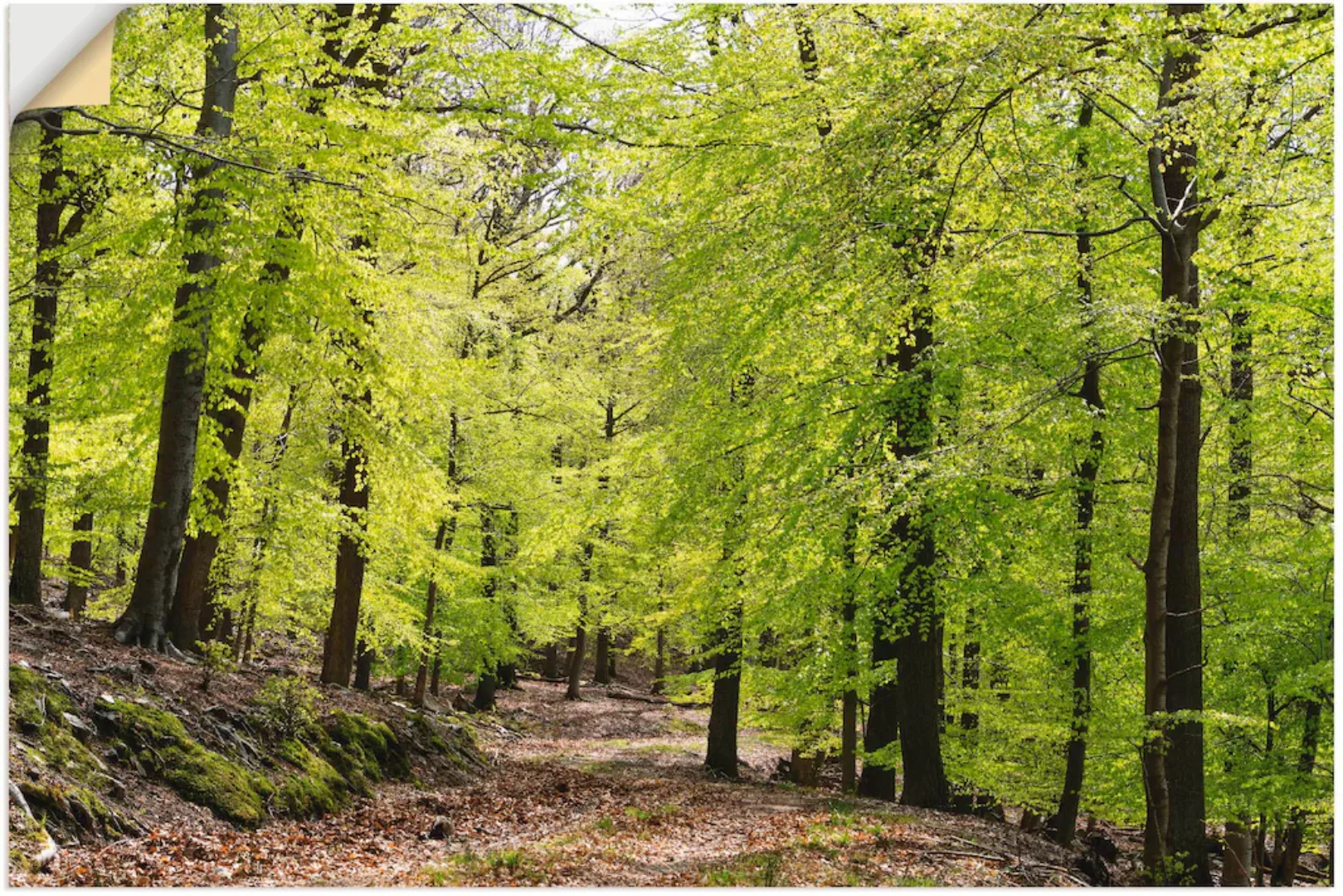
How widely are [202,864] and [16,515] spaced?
6321mm

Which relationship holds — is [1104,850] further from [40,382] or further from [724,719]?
[40,382]

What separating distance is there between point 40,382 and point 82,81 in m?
4.44

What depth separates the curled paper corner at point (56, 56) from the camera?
441 cm

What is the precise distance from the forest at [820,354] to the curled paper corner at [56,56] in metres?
Result: 0.43

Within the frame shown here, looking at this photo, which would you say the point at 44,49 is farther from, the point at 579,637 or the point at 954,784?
the point at 579,637

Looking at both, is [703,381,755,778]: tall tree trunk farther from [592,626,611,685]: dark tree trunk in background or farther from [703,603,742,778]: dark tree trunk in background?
[592,626,611,685]: dark tree trunk in background

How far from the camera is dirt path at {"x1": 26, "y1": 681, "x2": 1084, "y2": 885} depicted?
518 centimetres

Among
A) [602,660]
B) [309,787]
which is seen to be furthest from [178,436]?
[602,660]

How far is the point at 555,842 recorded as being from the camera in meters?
6.39

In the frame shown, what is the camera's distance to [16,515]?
32.2 ft

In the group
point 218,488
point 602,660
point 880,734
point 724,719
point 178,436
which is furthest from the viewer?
point 602,660

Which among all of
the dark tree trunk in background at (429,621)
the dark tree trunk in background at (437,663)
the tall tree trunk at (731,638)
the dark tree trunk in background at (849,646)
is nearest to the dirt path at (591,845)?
the dark tree trunk in background at (849,646)

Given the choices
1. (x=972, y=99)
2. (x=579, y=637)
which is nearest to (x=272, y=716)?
(x=972, y=99)

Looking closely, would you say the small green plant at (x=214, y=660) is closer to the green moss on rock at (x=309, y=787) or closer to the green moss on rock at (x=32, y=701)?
the green moss on rock at (x=309, y=787)
